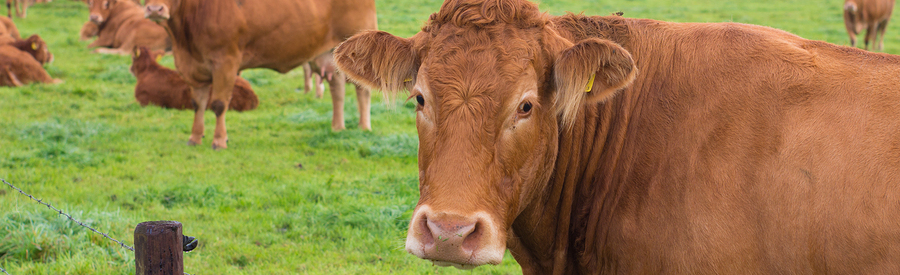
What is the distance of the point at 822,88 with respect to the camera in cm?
278

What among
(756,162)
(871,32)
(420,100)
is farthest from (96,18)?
(871,32)

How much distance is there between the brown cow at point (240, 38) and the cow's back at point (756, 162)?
632 centimetres

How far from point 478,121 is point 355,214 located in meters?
3.50

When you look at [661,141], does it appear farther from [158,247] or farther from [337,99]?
[337,99]

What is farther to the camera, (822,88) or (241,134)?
(241,134)

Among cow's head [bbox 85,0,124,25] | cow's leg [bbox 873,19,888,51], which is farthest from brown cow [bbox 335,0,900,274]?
cow's leg [bbox 873,19,888,51]

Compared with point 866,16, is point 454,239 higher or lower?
higher

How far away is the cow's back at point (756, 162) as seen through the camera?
104 inches

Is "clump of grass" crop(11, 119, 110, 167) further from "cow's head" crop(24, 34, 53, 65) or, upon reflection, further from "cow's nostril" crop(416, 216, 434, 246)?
"cow's nostril" crop(416, 216, 434, 246)

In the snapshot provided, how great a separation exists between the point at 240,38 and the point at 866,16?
53.7ft

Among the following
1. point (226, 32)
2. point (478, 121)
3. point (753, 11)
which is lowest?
point (753, 11)

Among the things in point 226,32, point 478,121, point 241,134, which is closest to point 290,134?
point 241,134

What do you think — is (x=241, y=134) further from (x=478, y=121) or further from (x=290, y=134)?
(x=478, y=121)

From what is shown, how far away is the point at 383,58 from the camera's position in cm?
302
